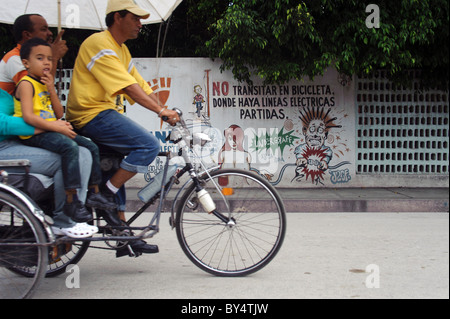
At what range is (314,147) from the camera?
30.9 feet

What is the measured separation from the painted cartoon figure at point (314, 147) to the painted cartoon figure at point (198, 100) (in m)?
1.84

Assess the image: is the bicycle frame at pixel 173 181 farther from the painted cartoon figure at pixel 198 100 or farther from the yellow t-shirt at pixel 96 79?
the painted cartoon figure at pixel 198 100

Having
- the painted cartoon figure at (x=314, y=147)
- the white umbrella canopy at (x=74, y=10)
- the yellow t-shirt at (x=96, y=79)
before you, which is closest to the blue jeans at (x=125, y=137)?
the yellow t-shirt at (x=96, y=79)

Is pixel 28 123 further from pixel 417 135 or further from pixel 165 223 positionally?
pixel 417 135

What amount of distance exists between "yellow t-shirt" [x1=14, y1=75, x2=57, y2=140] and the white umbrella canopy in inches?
56.6

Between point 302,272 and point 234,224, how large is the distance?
694 mm

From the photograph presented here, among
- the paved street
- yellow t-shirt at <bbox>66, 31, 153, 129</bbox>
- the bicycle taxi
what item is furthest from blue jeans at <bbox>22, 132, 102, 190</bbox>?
the paved street

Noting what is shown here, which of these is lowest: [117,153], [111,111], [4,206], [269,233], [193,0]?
[269,233]

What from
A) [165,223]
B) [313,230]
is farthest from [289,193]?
[165,223]

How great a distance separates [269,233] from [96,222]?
4.23 feet

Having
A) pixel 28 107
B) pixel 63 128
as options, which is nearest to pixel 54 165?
pixel 63 128

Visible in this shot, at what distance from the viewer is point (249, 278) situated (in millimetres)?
3889

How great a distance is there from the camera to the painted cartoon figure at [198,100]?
9430 millimetres

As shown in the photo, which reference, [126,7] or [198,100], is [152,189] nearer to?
[126,7]
